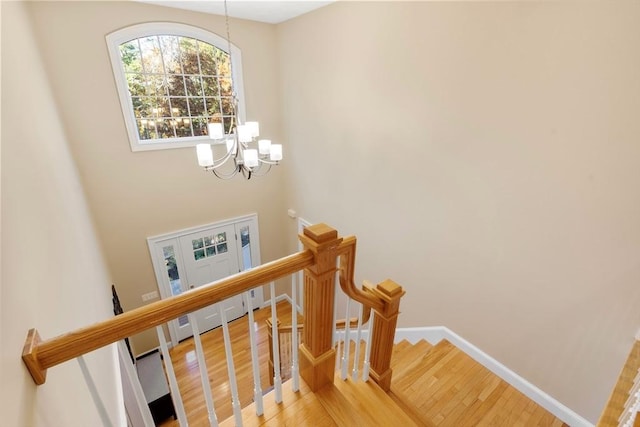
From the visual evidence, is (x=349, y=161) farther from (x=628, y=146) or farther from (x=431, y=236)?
(x=628, y=146)

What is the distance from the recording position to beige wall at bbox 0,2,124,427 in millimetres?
811

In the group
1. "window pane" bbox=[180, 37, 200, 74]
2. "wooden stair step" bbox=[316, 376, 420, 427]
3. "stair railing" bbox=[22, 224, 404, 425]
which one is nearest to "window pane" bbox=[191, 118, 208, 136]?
"window pane" bbox=[180, 37, 200, 74]

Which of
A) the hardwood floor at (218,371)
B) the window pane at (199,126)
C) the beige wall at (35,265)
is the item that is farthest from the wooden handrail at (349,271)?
the window pane at (199,126)

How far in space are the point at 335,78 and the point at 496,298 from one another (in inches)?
114

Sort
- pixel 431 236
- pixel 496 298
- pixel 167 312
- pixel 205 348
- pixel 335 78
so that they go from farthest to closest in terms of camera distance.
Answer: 1. pixel 205 348
2. pixel 335 78
3. pixel 431 236
4. pixel 496 298
5. pixel 167 312

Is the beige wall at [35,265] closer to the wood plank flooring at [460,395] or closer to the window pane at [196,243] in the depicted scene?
the wood plank flooring at [460,395]

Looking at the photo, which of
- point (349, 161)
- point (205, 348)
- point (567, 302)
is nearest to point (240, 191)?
point (349, 161)

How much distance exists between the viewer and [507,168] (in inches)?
84.0

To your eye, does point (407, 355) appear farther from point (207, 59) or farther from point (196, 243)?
point (207, 59)

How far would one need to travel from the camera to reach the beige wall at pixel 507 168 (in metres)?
1.68

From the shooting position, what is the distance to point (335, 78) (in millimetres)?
3500

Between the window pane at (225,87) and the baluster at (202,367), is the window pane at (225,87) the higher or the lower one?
the higher one

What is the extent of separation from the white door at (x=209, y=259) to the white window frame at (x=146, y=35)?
4.73 ft

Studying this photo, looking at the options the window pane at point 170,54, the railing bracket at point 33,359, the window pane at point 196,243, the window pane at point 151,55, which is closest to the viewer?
the railing bracket at point 33,359
